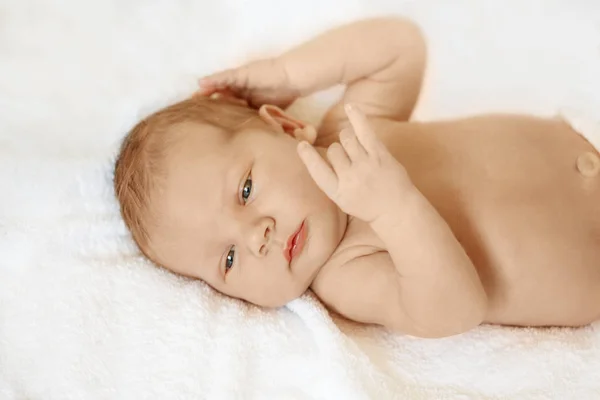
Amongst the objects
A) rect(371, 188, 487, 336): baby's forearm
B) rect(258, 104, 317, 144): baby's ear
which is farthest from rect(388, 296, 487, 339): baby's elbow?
rect(258, 104, 317, 144): baby's ear

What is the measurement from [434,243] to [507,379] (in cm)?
29

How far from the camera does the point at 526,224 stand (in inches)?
44.4

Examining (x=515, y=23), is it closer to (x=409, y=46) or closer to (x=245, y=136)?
(x=409, y=46)

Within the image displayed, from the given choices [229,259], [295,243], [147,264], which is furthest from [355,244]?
[147,264]

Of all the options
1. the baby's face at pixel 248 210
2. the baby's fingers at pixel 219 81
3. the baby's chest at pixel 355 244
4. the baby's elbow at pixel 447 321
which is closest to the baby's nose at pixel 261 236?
the baby's face at pixel 248 210

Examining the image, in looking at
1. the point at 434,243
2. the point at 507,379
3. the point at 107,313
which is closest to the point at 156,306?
the point at 107,313

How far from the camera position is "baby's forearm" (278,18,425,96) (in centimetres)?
139

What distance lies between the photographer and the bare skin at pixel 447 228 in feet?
3.35

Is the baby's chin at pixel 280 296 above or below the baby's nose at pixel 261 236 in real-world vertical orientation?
below

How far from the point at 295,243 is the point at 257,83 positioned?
39cm

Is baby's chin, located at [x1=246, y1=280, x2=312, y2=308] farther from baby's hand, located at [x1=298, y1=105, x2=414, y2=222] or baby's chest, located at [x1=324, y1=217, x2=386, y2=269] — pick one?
baby's hand, located at [x1=298, y1=105, x2=414, y2=222]

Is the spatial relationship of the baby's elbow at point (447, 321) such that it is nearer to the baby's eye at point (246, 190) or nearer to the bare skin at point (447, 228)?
the bare skin at point (447, 228)

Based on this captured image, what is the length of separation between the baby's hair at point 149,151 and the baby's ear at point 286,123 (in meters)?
0.03

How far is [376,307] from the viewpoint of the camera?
1173mm
